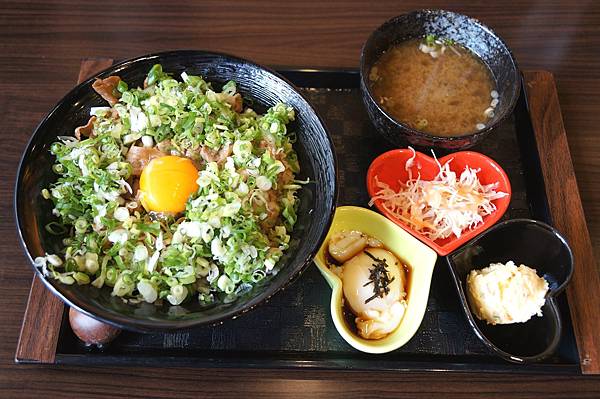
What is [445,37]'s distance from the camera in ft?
8.35

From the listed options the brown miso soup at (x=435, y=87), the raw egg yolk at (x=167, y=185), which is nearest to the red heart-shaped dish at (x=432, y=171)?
the brown miso soup at (x=435, y=87)

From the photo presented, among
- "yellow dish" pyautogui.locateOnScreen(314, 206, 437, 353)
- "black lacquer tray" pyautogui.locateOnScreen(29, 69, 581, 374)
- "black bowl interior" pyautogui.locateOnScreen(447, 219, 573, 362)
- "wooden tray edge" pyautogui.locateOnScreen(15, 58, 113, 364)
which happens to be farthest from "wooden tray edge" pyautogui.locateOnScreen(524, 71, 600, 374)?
"wooden tray edge" pyautogui.locateOnScreen(15, 58, 113, 364)

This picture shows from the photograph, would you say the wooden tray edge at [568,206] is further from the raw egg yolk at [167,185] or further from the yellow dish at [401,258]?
the raw egg yolk at [167,185]

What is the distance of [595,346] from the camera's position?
2.05 metres

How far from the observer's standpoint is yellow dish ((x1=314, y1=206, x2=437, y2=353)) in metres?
1.91

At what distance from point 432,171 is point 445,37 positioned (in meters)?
0.68

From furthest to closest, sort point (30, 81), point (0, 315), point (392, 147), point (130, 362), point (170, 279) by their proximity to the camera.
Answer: point (30, 81)
point (392, 147)
point (0, 315)
point (130, 362)
point (170, 279)

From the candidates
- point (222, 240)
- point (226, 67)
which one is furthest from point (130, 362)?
point (226, 67)

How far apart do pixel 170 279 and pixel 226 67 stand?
A: 34.4 inches

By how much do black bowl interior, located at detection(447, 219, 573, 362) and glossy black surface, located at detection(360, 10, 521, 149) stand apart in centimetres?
42

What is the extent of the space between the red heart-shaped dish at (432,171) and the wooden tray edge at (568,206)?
0.87ft

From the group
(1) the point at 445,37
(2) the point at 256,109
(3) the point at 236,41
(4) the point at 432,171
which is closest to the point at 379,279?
(4) the point at 432,171

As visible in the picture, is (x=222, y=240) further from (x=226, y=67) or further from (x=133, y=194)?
(x=226, y=67)

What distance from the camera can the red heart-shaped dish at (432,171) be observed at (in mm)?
2205
